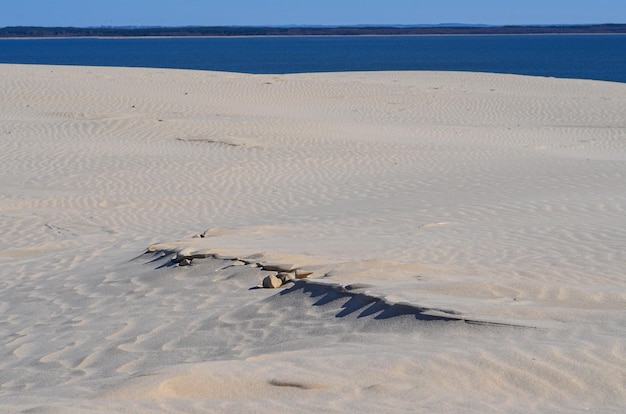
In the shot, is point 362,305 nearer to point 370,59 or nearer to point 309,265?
point 309,265

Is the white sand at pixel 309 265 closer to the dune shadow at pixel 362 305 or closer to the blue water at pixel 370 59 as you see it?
the dune shadow at pixel 362 305

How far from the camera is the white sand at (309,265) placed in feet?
12.5

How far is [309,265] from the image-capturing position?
6348 millimetres

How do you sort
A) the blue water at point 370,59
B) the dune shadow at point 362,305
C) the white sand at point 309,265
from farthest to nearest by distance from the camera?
the blue water at point 370,59, the dune shadow at point 362,305, the white sand at point 309,265

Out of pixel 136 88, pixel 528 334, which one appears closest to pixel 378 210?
pixel 528 334

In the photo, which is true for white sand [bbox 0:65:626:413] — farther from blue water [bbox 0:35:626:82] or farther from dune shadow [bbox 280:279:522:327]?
blue water [bbox 0:35:626:82]

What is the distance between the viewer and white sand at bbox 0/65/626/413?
3812 mm

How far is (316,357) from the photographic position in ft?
13.6

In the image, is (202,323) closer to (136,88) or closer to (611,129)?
(611,129)

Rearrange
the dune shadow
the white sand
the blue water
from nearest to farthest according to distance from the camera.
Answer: the white sand, the dune shadow, the blue water

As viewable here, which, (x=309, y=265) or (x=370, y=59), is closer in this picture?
(x=309, y=265)

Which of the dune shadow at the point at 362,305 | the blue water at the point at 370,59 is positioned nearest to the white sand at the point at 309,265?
the dune shadow at the point at 362,305

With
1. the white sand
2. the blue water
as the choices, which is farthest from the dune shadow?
the blue water

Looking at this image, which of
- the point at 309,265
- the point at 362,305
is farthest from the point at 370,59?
the point at 362,305
